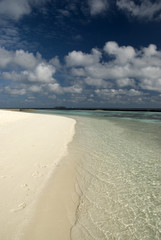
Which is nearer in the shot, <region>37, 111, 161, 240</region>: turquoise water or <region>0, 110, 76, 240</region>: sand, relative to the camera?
<region>0, 110, 76, 240</region>: sand

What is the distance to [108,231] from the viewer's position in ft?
9.32

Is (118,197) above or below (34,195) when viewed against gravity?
below

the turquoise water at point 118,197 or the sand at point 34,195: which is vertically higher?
the sand at point 34,195

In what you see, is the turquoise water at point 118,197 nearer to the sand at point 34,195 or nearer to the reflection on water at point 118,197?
the reflection on water at point 118,197

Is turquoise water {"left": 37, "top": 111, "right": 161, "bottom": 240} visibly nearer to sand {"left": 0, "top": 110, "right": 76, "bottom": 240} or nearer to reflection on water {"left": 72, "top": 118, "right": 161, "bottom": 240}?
reflection on water {"left": 72, "top": 118, "right": 161, "bottom": 240}

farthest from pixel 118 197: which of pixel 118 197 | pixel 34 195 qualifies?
pixel 34 195

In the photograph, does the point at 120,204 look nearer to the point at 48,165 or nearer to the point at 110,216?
the point at 110,216

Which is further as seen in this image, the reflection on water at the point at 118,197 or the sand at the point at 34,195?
the reflection on water at the point at 118,197

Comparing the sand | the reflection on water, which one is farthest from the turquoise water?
the sand

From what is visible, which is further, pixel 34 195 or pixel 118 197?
pixel 118 197

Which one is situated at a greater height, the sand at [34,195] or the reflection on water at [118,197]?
the sand at [34,195]

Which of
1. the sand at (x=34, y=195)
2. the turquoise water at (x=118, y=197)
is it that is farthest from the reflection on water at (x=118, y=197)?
the sand at (x=34, y=195)

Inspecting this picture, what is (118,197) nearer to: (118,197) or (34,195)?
(118,197)

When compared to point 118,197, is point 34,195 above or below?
above
